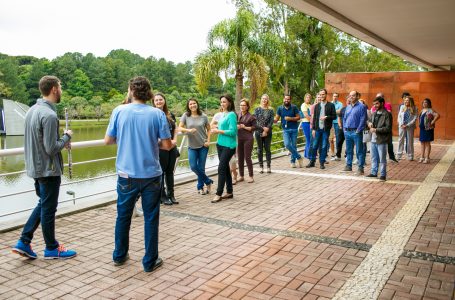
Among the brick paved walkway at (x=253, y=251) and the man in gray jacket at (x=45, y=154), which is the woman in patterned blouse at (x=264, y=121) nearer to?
the brick paved walkway at (x=253, y=251)

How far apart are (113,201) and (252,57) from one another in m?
16.2

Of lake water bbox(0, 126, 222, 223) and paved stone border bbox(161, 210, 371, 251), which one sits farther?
lake water bbox(0, 126, 222, 223)

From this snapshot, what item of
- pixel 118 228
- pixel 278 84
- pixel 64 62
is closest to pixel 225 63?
pixel 278 84

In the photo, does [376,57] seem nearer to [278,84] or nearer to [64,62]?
[278,84]

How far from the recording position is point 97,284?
392 cm

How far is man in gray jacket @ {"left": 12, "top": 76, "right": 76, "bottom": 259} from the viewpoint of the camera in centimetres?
416

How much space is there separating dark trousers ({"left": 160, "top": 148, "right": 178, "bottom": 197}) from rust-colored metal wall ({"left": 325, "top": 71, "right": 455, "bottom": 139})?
46.2 feet

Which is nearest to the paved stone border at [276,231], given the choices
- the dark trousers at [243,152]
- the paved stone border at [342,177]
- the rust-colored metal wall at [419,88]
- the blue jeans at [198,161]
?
the blue jeans at [198,161]

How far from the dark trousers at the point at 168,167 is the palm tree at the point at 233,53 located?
1504cm

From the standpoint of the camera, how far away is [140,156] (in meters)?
4.12

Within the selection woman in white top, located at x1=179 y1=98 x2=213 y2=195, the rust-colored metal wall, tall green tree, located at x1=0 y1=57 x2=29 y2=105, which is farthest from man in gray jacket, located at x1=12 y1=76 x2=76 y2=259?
the rust-colored metal wall

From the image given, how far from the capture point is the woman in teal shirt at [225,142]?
7012 millimetres

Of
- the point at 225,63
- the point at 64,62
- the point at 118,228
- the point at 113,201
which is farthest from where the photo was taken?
the point at 64,62

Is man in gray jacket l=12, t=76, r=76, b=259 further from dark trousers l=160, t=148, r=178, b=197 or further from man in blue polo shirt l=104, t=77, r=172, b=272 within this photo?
dark trousers l=160, t=148, r=178, b=197
